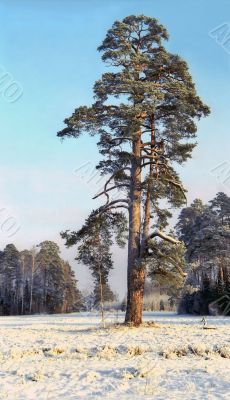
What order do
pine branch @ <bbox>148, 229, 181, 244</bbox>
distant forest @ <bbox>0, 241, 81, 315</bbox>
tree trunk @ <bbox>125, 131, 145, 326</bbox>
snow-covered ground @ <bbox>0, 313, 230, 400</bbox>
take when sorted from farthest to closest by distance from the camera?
distant forest @ <bbox>0, 241, 81, 315</bbox>, tree trunk @ <bbox>125, 131, 145, 326</bbox>, pine branch @ <bbox>148, 229, 181, 244</bbox>, snow-covered ground @ <bbox>0, 313, 230, 400</bbox>

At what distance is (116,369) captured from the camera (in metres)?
10.5

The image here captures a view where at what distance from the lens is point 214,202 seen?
59.6 metres

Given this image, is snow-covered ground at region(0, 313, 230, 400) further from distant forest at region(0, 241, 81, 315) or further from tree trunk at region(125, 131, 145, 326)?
distant forest at region(0, 241, 81, 315)

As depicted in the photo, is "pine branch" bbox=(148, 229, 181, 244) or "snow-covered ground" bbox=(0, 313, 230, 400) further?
"pine branch" bbox=(148, 229, 181, 244)

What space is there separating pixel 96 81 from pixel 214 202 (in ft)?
132

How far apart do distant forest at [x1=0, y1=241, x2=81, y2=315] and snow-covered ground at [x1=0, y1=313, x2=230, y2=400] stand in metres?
63.3

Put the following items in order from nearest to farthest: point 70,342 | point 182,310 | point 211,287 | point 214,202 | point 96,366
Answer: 1. point 96,366
2. point 70,342
3. point 211,287
4. point 182,310
5. point 214,202

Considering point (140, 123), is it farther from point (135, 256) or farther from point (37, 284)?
point (37, 284)

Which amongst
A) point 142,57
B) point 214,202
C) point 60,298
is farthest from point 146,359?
point 60,298

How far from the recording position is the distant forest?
78125mm

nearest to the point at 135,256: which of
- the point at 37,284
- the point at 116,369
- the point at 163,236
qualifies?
the point at 163,236

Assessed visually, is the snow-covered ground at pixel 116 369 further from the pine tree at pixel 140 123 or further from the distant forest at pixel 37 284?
the distant forest at pixel 37 284

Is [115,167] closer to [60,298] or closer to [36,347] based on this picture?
[36,347]

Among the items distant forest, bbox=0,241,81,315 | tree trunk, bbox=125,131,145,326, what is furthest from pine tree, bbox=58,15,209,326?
distant forest, bbox=0,241,81,315
